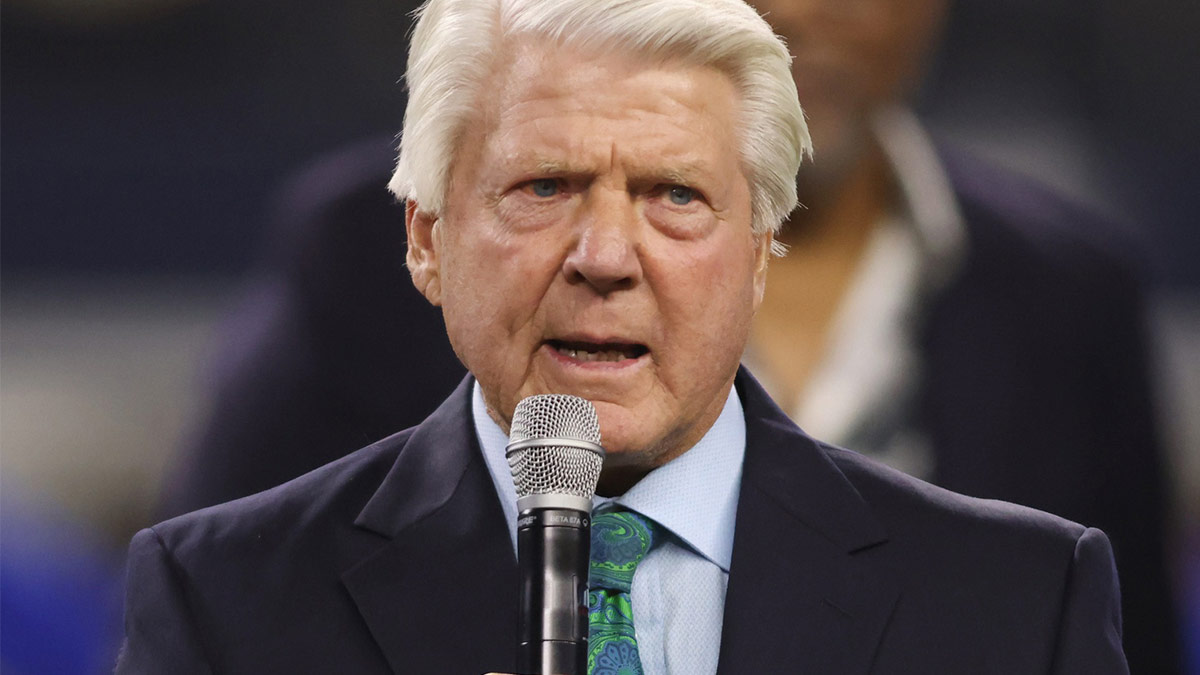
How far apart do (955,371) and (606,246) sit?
36.8 inches

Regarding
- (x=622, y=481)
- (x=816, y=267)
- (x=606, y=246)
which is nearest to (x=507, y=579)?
(x=622, y=481)

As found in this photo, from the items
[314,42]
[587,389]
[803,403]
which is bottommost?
[803,403]

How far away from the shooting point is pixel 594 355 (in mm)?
1764

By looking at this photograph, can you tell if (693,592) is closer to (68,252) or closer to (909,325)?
(909,325)

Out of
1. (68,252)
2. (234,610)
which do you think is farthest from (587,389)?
(68,252)

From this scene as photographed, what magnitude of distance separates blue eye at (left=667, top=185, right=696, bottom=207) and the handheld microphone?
20.2 inches

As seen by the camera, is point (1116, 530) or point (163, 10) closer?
point (1116, 530)

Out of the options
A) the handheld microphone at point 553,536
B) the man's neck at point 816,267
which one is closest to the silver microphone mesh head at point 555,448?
the handheld microphone at point 553,536

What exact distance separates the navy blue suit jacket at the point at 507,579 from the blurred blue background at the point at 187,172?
531mm

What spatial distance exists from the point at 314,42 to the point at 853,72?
934mm

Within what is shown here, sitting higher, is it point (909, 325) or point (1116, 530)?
point (909, 325)

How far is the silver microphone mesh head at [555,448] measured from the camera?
131 cm

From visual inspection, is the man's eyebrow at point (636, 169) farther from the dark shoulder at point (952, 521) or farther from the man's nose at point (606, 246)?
the dark shoulder at point (952, 521)

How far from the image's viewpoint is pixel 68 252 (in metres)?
2.49
